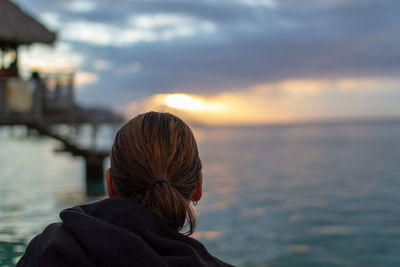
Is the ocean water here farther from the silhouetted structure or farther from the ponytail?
the ponytail

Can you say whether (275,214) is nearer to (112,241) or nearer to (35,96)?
(35,96)

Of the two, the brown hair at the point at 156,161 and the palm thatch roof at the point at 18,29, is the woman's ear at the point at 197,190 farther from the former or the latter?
the palm thatch roof at the point at 18,29

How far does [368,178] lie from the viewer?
2358cm

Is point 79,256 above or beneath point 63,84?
beneath

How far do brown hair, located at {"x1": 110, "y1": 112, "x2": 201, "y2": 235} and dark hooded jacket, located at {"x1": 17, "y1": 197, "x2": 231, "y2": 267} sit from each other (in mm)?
68

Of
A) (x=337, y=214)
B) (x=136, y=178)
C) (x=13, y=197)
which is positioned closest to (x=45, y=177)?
(x=13, y=197)

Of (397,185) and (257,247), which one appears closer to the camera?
(257,247)

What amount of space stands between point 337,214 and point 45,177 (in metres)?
13.7

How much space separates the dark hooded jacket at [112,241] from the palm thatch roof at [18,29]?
43.7 feet

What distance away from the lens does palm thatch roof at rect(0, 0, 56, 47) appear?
45.4 ft

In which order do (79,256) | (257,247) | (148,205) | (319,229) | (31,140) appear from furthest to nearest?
(31,140), (319,229), (257,247), (148,205), (79,256)

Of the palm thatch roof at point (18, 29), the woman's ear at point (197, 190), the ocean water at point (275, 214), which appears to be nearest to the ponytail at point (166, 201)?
the woman's ear at point (197, 190)

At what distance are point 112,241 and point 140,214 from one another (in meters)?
0.14

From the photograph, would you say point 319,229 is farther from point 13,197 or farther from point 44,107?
point 13,197
